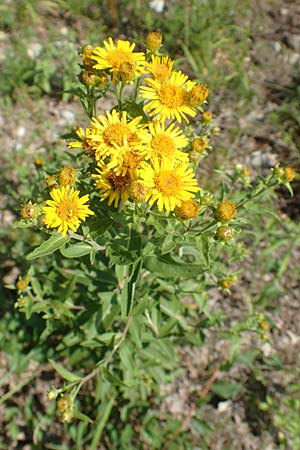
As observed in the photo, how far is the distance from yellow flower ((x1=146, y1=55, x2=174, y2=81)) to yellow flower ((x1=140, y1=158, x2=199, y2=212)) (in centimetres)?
53

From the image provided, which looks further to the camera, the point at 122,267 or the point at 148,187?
the point at 122,267

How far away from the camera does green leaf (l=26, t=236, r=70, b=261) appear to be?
2391 mm

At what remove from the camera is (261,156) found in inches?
204

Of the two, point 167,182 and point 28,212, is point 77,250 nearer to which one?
point 28,212

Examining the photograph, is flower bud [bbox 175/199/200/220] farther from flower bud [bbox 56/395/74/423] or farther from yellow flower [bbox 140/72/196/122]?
flower bud [bbox 56/395/74/423]

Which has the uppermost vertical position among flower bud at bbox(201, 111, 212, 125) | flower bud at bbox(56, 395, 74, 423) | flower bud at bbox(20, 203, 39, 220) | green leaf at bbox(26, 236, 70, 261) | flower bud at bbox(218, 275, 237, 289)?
flower bud at bbox(201, 111, 212, 125)

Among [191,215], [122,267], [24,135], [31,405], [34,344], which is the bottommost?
[31,405]

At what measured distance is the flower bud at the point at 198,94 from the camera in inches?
106

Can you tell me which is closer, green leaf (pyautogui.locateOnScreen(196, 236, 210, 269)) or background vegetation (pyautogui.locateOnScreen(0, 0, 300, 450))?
green leaf (pyautogui.locateOnScreen(196, 236, 210, 269))

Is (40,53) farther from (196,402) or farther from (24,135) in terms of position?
(196,402)

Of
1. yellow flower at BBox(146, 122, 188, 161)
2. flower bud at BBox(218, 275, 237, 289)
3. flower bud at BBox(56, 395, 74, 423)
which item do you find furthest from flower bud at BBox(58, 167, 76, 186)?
flower bud at BBox(218, 275, 237, 289)

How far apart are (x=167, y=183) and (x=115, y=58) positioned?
0.77 metres

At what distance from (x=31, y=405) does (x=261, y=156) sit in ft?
10.8

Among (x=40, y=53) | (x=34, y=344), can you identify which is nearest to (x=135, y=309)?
(x=34, y=344)
